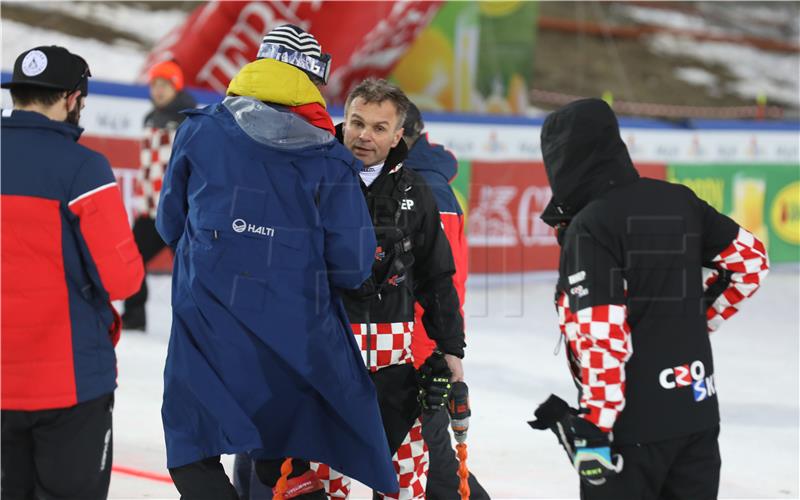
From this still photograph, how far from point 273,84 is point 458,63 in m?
10.9

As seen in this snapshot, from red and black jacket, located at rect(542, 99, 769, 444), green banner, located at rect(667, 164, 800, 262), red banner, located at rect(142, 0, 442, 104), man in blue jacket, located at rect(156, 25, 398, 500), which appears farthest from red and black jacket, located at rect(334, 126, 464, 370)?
red banner, located at rect(142, 0, 442, 104)

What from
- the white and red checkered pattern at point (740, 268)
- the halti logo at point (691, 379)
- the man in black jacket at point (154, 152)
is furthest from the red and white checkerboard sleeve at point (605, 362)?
the man in black jacket at point (154, 152)

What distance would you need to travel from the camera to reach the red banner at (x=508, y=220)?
10188 millimetres

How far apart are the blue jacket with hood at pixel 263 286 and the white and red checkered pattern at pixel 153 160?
4400 mm

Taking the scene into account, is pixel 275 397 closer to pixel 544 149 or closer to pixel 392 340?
pixel 392 340

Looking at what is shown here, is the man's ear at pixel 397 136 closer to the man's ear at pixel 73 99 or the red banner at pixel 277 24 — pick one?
the man's ear at pixel 73 99

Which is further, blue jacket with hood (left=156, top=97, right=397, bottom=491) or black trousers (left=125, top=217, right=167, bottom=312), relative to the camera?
black trousers (left=125, top=217, right=167, bottom=312)

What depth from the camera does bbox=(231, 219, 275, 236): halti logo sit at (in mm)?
2908

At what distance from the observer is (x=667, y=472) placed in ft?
9.39

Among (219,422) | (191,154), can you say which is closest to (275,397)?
(219,422)

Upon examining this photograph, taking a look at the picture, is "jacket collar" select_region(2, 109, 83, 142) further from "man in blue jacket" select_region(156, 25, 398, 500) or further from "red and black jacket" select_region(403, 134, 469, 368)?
"red and black jacket" select_region(403, 134, 469, 368)

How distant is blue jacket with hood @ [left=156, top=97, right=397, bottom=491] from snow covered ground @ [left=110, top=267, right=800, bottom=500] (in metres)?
1.57

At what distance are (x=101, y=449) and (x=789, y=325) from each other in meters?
7.24

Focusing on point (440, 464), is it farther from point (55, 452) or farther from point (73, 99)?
point (73, 99)
